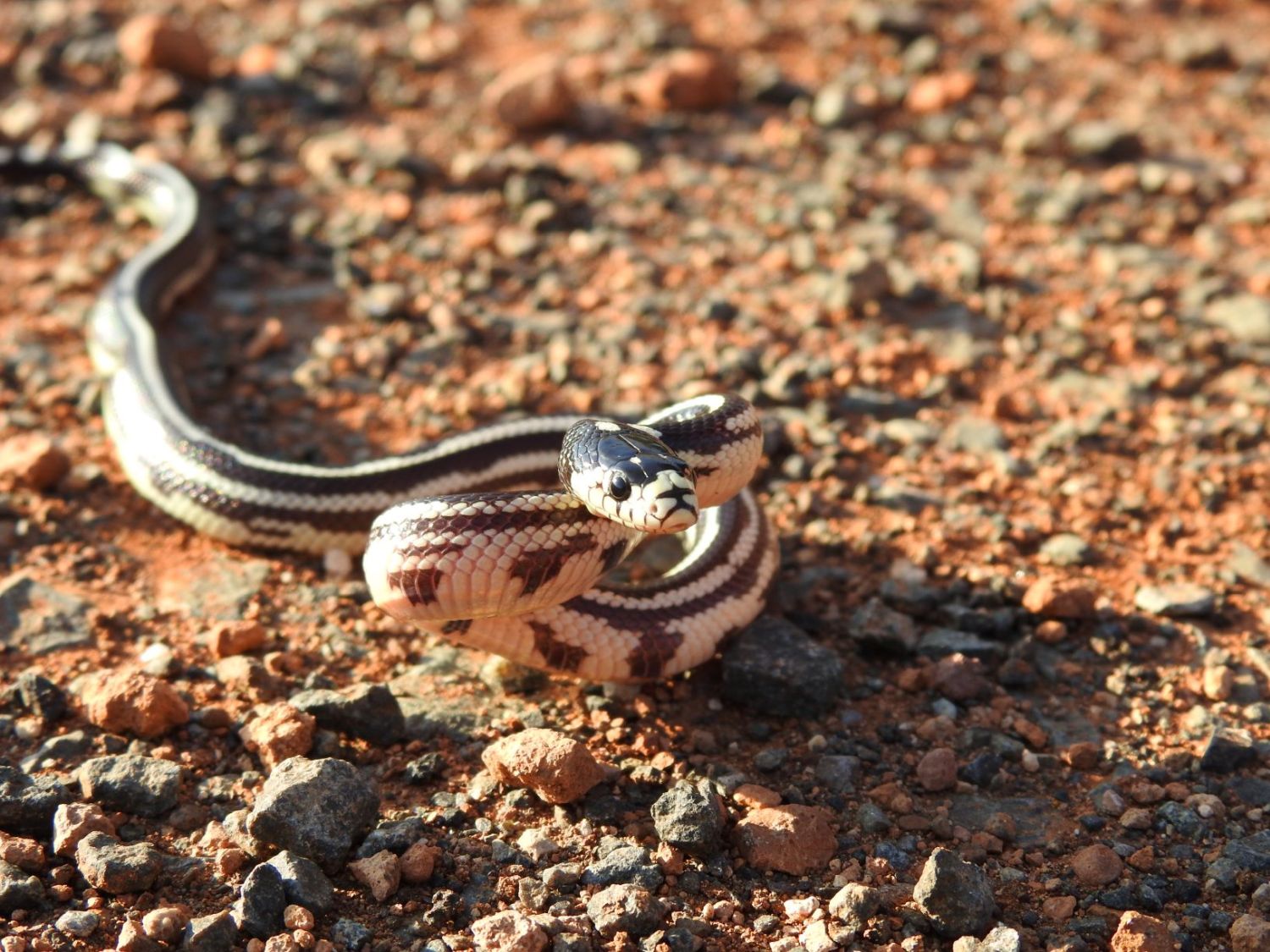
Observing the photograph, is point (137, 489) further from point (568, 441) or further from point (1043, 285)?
point (1043, 285)

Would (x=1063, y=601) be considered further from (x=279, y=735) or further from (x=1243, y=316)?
(x=279, y=735)

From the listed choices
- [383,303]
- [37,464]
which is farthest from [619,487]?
[383,303]

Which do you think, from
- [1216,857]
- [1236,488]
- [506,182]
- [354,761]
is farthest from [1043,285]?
[354,761]

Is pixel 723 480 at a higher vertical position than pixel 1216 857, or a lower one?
higher

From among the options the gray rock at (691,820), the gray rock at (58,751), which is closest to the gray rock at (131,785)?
the gray rock at (58,751)

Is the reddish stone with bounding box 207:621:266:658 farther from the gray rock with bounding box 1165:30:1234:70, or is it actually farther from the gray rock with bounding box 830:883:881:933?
the gray rock with bounding box 1165:30:1234:70

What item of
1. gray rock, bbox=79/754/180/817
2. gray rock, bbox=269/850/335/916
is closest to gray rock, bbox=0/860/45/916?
gray rock, bbox=79/754/180/817

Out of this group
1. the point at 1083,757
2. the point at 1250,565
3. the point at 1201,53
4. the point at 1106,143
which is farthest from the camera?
the point at 1201,53
